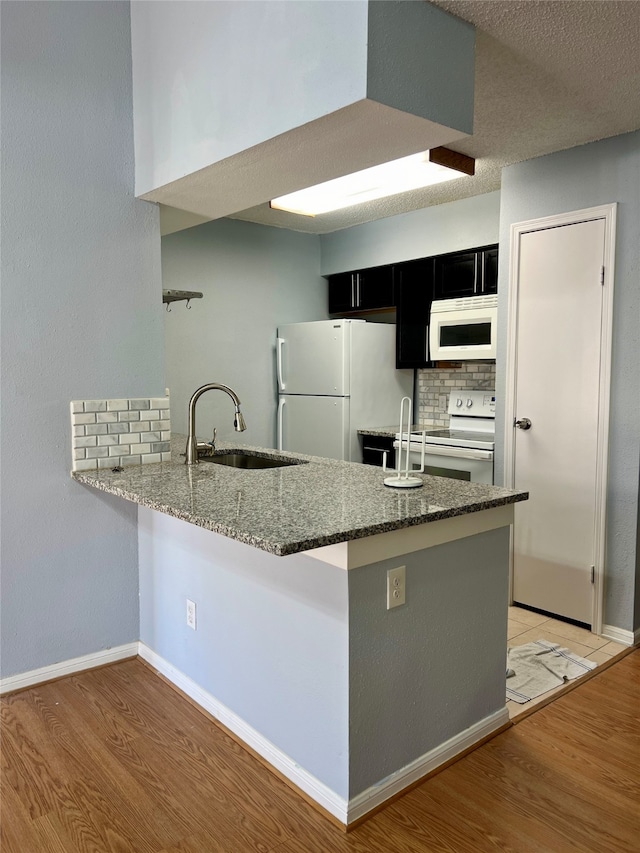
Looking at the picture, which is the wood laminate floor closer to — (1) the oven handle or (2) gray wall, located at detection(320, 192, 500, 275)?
(1) the oven handle

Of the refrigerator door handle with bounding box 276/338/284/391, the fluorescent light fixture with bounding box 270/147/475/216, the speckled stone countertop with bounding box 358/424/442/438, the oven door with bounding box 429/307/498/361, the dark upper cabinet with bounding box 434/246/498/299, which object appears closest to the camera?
the fluorescent light fixture with bounding box 270/147/475/216

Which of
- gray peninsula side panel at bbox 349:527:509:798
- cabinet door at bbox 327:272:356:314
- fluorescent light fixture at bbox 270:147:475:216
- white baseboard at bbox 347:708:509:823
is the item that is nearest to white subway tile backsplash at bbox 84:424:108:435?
fluorescent light fixture at bbox 270:147:475:216

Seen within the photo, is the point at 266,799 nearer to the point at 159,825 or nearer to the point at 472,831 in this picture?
Answer: the point at 159,825

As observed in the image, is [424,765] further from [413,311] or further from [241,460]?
[413,311]

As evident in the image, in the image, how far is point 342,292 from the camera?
517 centimetres

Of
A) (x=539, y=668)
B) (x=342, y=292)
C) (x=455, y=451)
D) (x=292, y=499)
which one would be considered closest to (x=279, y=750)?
(x=292, y=499)

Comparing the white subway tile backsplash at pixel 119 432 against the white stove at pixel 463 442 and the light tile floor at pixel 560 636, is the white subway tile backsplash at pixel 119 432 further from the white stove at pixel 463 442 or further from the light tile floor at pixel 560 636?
the light tile floor at pixel 560 636

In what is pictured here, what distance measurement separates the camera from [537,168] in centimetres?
332

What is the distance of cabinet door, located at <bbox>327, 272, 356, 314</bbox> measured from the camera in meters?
5.07

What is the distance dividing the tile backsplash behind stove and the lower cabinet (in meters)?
0.51

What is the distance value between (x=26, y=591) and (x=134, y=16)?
2.46 m

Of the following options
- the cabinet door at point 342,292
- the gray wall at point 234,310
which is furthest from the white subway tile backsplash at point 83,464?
the cabinet door at point 342,292

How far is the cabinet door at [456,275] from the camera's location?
409cm

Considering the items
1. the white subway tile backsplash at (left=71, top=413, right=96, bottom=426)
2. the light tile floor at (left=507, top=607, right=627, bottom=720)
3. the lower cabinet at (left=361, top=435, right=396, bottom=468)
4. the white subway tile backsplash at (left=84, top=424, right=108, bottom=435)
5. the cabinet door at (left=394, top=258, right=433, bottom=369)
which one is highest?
the cabinet door at (left=394, top=258, right=433, bottom=369)
